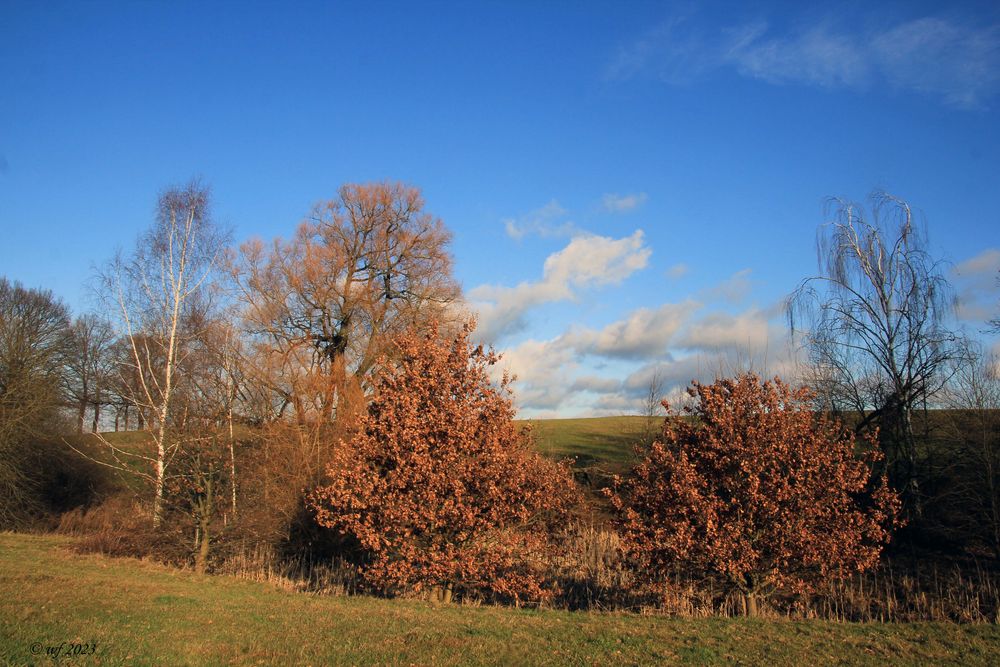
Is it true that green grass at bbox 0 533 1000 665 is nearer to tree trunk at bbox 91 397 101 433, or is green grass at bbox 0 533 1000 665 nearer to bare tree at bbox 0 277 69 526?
bare tree at bbox 0 277 69 526

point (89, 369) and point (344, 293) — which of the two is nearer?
point (344, 293)

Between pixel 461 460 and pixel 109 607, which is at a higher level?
pixel 461 460

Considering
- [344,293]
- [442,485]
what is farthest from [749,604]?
[344,293]

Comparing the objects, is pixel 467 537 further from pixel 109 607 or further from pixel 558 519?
pixel 109 607

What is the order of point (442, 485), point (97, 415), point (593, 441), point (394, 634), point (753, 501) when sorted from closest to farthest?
1. point (394, 634)
2. point (753, 501)
3. point (442, 485)
4. point (593, 441)
5. point (97, 415)

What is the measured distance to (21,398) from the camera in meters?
28.2

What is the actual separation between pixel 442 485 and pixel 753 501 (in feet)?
19.9

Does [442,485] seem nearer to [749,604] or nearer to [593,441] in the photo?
[749,604]

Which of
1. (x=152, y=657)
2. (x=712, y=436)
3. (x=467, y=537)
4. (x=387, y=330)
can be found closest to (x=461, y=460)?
(x=467, y=537)

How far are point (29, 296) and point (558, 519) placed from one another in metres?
38.2

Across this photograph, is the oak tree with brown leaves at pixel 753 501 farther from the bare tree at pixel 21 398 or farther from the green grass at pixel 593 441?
the bare tree at pixel 21 398

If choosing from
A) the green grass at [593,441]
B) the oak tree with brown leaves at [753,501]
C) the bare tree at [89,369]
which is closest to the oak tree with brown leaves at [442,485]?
the oak tree with brown leaves at [753,501]

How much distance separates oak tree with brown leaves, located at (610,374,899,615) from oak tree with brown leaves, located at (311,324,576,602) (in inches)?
95.5

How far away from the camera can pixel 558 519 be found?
1697 centimetres
